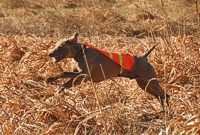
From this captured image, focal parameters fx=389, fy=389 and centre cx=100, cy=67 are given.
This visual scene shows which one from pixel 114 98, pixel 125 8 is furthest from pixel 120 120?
pixel 125 8

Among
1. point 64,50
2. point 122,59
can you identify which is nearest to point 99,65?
point 122,59

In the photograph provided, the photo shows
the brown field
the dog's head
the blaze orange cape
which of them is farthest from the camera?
the blaze orange cape

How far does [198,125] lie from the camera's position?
8.51ft

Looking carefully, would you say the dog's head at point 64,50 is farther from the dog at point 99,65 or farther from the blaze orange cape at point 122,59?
the blaze orange cape at point 122,59

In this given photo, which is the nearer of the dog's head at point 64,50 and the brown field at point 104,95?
the brown field at point 104,95

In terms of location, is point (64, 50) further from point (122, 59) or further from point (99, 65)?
point (122, 59)

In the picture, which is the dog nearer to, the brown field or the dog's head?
the dog's head

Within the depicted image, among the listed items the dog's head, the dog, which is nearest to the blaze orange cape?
the dog

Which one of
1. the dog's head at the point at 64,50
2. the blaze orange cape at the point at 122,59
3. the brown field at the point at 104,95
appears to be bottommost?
the brown field at the point at 104,95

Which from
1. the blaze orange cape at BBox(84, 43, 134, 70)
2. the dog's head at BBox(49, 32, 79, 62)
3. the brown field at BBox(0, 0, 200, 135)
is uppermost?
the dog's head at BBox(49, 32, 79, 62)

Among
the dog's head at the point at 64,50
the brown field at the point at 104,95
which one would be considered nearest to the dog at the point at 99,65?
the dog's head at the point at 64,50

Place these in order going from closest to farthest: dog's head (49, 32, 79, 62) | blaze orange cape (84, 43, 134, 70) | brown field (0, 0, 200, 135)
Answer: brown field (0, 0, 200, 135) → dog's head (49, 32, 79, 62) → blaze orange cape (84, 43, 134, 70)

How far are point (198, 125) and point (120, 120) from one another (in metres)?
0.95

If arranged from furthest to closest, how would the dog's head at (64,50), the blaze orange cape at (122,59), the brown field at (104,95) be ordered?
the blaze orange cape at (122,59) < the dog's head at (64,50) < the brown field at (104,95)
